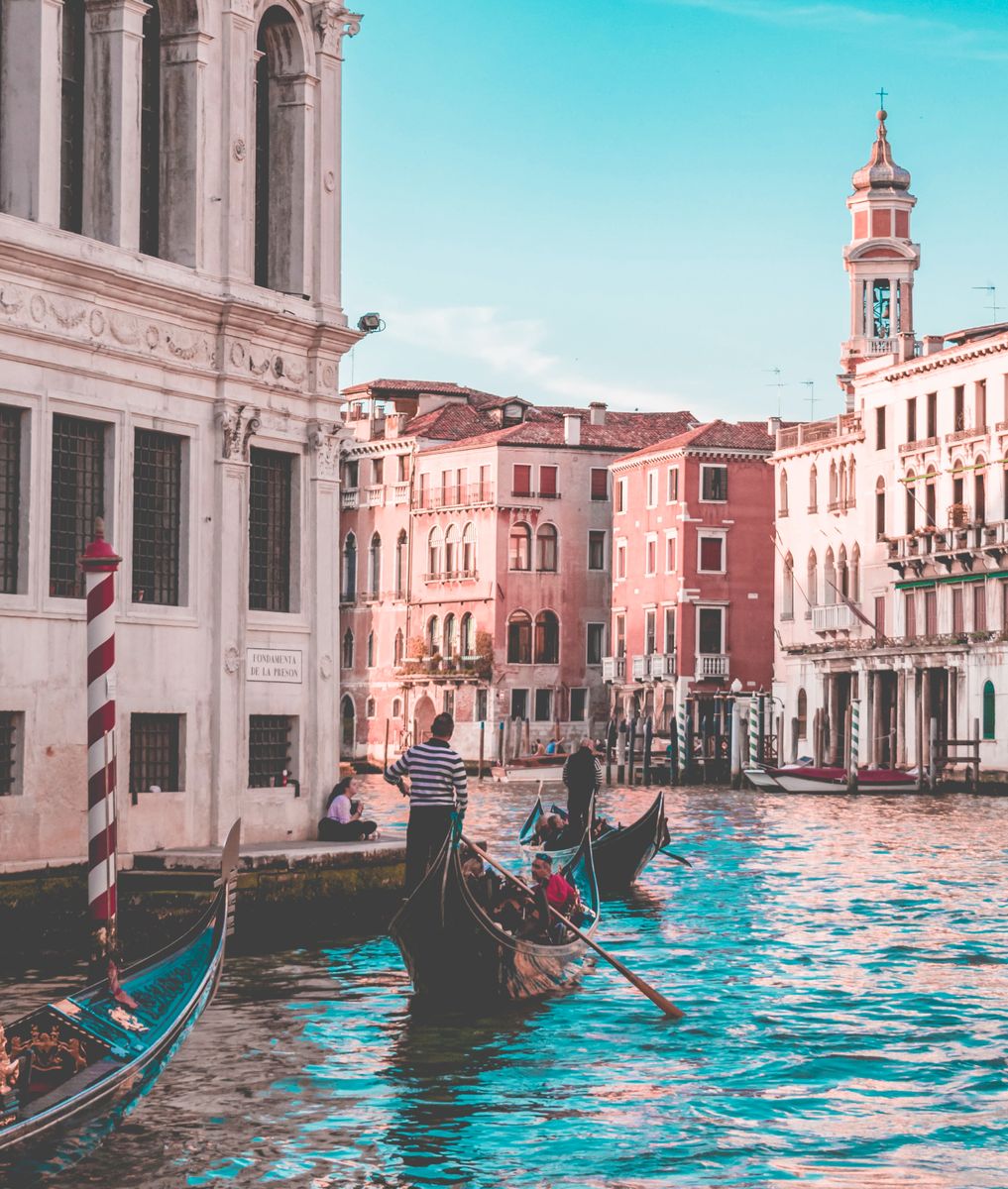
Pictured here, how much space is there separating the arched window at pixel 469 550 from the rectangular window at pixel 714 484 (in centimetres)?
751

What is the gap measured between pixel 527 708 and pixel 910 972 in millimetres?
43090

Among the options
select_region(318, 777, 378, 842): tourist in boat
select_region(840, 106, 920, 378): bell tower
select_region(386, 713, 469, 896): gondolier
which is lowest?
select_region(318, 777, 378, 842): tourist in boat

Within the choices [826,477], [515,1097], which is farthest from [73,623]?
[826,477]

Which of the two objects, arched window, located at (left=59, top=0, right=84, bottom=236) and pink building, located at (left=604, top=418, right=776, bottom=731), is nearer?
arched window, located at (left=59, top=0, right=84, bottom=236)

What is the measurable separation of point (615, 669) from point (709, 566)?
15.0ft

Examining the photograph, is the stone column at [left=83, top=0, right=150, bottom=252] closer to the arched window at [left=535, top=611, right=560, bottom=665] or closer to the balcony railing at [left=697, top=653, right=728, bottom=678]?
the balcony railing at [left=697, top=653, right=728, bottom=678]

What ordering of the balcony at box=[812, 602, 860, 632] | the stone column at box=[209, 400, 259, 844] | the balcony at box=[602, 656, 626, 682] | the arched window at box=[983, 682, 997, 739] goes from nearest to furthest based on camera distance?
the stone column at box=[209, 400, 259, 844] < the arched window at box=[983, 682, 997, 739] < the balcony at box=[812, 602, 860, 632] < the balcony at box=[602, 656, 626, 682]

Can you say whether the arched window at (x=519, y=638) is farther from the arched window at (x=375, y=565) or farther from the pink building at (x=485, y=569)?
the arched window at (x=375, y=565)

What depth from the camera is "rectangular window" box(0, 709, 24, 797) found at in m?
13.6

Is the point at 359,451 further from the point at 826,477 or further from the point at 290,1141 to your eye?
the point at 290,1141

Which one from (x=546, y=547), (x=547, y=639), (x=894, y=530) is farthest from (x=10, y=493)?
(x=547, y=639)

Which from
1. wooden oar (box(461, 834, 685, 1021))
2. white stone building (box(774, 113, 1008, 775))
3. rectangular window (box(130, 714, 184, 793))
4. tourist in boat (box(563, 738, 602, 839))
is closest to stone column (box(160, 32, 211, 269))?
rectangular window (box(130, 714, 184, 793))

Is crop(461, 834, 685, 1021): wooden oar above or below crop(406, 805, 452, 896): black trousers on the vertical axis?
below

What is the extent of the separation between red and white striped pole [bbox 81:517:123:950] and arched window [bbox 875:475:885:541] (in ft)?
125
